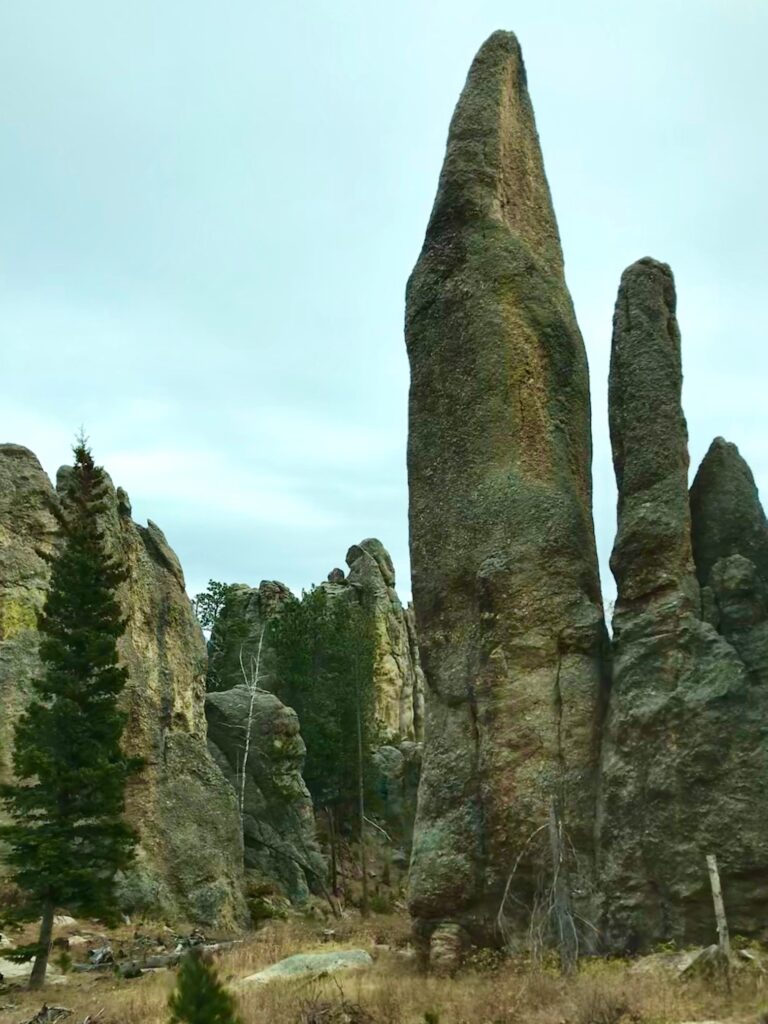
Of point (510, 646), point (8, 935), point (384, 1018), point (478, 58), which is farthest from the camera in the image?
point (8, 935)

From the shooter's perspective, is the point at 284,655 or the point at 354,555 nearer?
the point at 284,655

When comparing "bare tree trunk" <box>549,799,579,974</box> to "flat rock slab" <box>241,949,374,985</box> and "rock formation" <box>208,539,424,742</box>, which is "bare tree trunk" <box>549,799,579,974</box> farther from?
"rock formation" <box>208,539,424,742</box>

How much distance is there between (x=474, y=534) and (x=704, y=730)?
5183 millimetres

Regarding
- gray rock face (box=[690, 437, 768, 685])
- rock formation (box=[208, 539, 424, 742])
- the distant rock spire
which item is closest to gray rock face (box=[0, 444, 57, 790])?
the distant rock spire

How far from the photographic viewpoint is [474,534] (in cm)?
1892

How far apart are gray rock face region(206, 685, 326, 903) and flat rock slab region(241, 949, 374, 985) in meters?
20.2

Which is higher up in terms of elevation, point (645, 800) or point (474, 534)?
point (474, 534)

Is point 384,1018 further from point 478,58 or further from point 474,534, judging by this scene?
point 478,58

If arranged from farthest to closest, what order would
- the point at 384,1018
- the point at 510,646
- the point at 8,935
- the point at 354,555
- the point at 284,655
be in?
the point at 354,555
the point at 284,655
the point at 8,935
the point at 510,646
the point at 384,1018

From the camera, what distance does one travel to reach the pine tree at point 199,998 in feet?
25.3

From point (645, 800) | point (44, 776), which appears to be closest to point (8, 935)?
point (44, 776)

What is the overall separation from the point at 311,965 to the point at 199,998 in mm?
11467

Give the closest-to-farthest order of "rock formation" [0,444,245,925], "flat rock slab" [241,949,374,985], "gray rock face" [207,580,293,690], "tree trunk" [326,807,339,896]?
1. "flat rock slab" [241,949,374,985]
2. "rock formation" [0,444,245,925]
3. "tree trunk" [326,807,339,896]
4. "gray rock face" [207,580,293,690]

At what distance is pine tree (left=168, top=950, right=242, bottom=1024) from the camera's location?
7699mm
